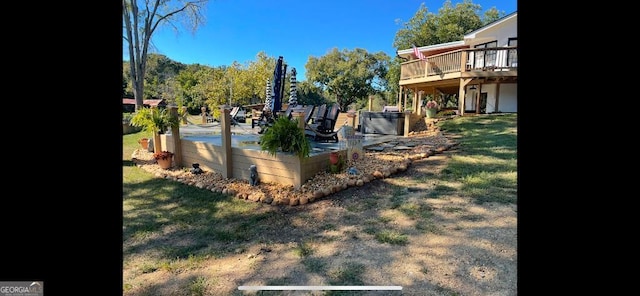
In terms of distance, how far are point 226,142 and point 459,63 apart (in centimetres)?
1071

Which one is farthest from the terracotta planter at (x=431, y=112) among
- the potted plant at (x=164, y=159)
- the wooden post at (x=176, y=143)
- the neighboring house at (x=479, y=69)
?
the potted plant at (x=164, y=159)

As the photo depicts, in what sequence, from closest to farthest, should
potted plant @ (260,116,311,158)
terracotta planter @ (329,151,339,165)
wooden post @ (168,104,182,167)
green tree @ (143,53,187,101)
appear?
potted plant @ (260,116,311,158)
terracotta planter @ (329,151,339,165)
wooden post @ (168,104,182,167)
green tree @ (143,53,187,101)

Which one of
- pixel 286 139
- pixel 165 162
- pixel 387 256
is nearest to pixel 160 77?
pixel 165 162

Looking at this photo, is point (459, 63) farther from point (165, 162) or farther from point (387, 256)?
point (387, 256)

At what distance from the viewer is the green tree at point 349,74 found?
86.9ft

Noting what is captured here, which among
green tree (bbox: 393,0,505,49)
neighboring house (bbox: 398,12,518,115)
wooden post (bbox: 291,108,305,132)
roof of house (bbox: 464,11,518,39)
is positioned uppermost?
green tree (bbox: 393,0,505,49)

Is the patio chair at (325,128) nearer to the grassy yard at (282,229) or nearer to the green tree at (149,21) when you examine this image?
the grassy yard at (282,229)

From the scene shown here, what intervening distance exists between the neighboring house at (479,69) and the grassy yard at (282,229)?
825 centimetres

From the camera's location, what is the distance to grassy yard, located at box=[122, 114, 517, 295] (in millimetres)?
2498

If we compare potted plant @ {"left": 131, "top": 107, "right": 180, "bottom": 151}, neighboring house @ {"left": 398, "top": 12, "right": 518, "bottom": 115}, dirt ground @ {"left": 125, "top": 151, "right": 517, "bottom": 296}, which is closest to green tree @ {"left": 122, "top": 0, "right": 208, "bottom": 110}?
potted plant @ {"left": 131, "top": 107, "right": 180, "bottom": 151}

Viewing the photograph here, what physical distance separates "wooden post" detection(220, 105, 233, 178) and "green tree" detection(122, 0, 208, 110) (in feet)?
36.4

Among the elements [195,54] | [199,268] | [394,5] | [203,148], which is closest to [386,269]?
[199,268]

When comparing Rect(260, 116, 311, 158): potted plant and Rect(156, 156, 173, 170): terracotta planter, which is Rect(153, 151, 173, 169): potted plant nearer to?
Rect(156, 156, 173, 170): terracotta planter
